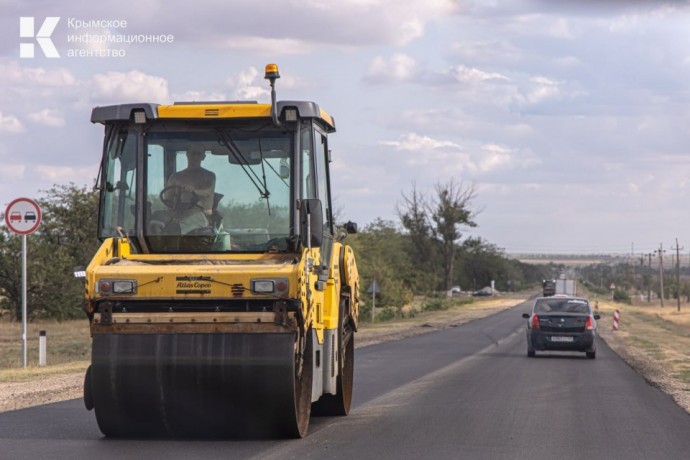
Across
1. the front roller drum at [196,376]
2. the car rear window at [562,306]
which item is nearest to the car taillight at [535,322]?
the car rear window at [562,306]

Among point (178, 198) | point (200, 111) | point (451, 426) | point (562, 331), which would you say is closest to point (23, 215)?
point (178, 198)

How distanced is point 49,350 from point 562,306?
14.8m

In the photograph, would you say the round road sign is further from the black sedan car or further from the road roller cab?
the black sedan car

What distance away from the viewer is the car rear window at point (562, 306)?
3031 centimetres

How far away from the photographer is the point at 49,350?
32656mm

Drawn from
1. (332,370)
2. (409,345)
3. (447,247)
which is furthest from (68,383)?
(447,247)

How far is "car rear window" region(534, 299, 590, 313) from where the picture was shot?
3031 cm

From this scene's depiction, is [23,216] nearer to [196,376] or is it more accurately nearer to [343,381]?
[343,381]

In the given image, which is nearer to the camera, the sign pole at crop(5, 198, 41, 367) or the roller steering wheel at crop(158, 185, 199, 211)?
the roller steering wheel at crop(158, 185, 199, 211)

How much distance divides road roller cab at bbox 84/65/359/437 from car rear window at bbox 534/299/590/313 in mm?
18878

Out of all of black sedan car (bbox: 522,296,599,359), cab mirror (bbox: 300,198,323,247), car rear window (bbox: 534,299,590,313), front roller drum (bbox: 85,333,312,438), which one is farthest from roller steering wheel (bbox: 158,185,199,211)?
car rear window (bbox: 534,299,590,313)

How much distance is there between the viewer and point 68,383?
1786 cm

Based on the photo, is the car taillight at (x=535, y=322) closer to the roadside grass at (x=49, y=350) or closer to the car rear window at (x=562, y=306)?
the car rear window at (x=562, y=306)

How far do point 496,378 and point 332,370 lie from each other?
987 cm
